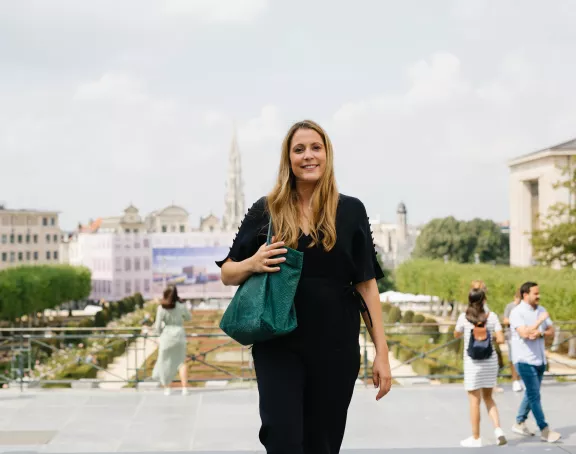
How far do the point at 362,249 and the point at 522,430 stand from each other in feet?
15.2

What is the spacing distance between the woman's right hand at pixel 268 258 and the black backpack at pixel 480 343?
13.7 ft

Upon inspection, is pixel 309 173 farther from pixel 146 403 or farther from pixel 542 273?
pixel 542 273

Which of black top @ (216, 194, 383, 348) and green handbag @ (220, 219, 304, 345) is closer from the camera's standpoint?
green handbag @ (220, 219, 304, 345)

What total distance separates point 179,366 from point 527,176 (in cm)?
5996

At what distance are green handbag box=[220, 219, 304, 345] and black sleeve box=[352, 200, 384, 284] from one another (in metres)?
0.26

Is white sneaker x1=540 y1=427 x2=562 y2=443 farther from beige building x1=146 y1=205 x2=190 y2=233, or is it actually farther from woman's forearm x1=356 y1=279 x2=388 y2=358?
beige building x1=146 y1=205 x2=190 y2=233

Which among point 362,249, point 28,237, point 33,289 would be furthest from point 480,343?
point 28,237

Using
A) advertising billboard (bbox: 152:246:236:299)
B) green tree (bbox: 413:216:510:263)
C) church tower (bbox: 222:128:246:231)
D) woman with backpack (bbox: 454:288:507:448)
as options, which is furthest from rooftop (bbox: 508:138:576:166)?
church tower (bbox: 222:128:246:231)

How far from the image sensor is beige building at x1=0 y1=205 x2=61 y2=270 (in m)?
110

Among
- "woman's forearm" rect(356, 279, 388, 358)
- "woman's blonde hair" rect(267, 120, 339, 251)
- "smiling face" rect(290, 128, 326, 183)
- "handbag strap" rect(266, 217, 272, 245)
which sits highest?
"smiling face" rect(290, 128, 326, 183)

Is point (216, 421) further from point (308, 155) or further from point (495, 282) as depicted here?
point (495, 282)

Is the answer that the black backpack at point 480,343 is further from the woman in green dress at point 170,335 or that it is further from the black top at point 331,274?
the woman in green dress at point 170,335

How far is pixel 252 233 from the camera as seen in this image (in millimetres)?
3199

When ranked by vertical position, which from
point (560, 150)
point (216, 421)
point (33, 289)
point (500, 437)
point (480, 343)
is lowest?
point (33, 289)
